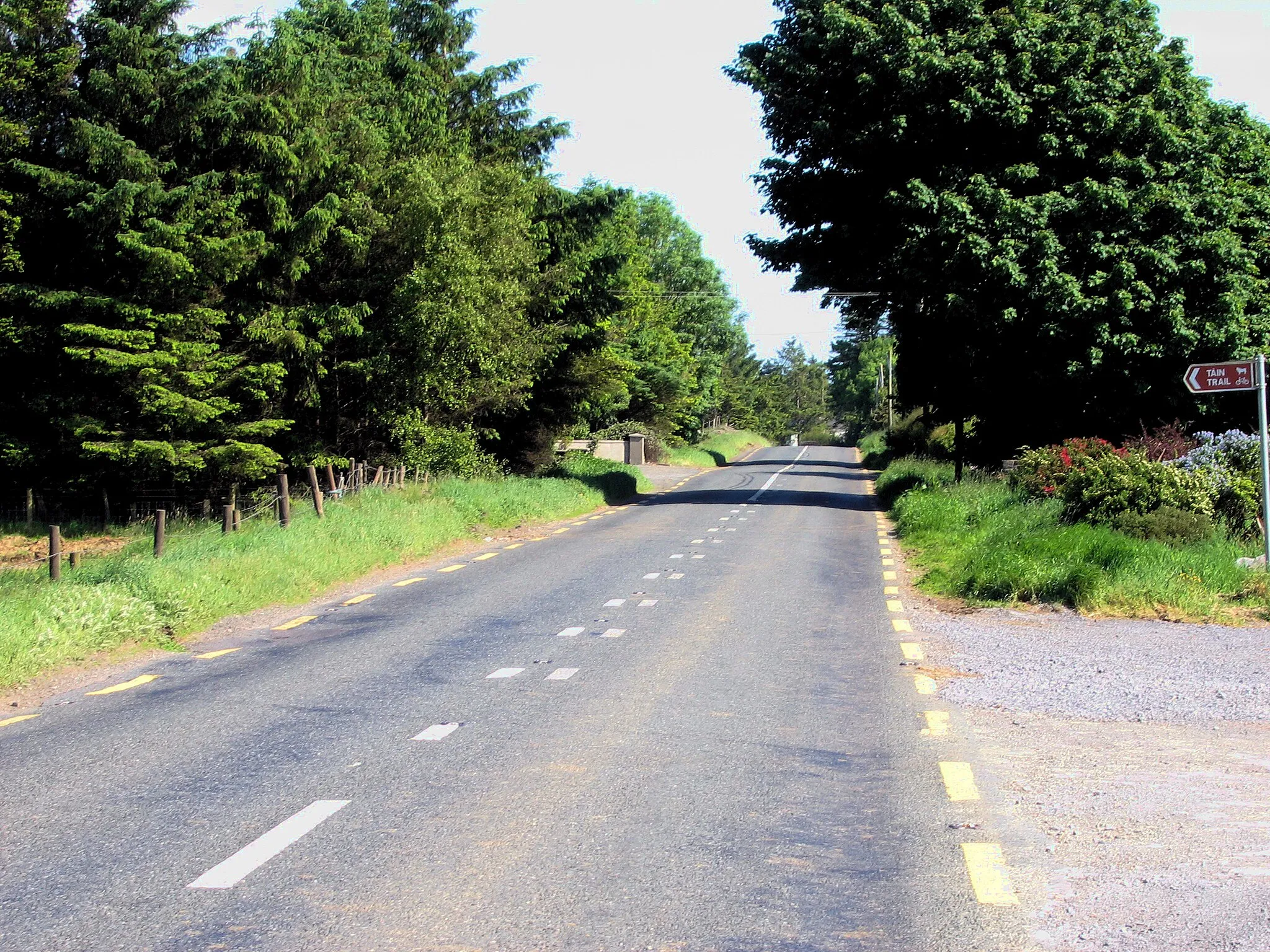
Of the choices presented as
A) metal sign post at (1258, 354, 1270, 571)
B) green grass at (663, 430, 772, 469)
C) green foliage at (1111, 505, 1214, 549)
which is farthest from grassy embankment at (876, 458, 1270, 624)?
green grass at (663, 430, 772, 469)

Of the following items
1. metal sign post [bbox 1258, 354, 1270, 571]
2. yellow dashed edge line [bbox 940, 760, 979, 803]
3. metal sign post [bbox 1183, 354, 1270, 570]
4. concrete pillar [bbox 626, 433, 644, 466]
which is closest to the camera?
yellow dashed edge line [bbox 940, 760, 979, 803]

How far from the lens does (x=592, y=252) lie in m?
35.8

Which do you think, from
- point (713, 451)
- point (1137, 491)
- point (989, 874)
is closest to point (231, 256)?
point (1137, 491)

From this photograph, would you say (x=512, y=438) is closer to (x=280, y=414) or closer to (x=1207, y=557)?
(x=280, y=414)

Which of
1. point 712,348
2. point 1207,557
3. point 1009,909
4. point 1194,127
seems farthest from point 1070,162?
point 712,348

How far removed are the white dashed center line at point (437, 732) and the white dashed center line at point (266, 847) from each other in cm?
143

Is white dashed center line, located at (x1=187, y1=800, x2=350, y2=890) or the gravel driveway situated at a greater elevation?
white dashed center line, located at (x1=187, y1=800, x2=350, y2=890)

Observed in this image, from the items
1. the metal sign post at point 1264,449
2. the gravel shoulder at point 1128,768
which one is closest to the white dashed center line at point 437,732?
the gravel shoulder at point 1128,768

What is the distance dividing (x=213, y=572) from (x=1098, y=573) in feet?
33.4

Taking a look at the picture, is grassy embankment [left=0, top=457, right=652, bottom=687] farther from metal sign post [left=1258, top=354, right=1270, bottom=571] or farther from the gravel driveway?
metal sign post [left=1258, top=354, right=1270, bottom=571]

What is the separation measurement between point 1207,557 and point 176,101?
866 inches

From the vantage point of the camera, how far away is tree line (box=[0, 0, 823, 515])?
24.7 metres

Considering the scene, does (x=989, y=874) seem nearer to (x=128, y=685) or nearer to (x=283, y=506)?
(x=128, y=685)

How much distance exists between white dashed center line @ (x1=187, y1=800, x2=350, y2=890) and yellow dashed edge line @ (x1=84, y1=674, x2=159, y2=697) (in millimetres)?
4059
